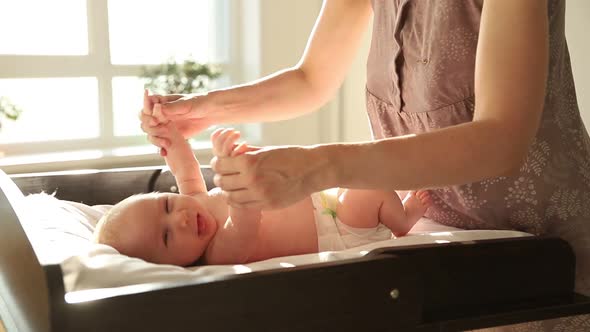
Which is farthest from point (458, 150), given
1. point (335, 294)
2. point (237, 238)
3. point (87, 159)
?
point (87, 159)

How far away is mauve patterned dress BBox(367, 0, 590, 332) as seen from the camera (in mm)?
1135

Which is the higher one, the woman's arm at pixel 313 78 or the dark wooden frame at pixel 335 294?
the woman's arm at pixel 313 78

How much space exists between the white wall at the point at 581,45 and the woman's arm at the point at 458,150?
0.73m

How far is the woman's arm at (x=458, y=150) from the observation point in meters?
0.85

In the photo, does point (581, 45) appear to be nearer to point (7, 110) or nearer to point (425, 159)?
point (425, 159)

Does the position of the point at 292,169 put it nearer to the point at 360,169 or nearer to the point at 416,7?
the point at 360,169

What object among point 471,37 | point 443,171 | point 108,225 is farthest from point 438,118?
point 108,225

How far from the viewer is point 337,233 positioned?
1.28 meters

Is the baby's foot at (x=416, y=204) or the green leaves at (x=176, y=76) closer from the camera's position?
the baby's foot at (x=416, y=204)

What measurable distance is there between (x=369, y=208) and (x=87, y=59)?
6.23 ft

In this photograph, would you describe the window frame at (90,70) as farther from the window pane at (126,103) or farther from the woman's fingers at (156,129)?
the woman's fingers at (156,129)

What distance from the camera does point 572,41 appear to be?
1705 millimetres

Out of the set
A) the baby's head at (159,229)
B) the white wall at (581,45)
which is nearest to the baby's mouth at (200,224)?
the baby's head at (159,229)

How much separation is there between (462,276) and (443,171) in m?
0.15
